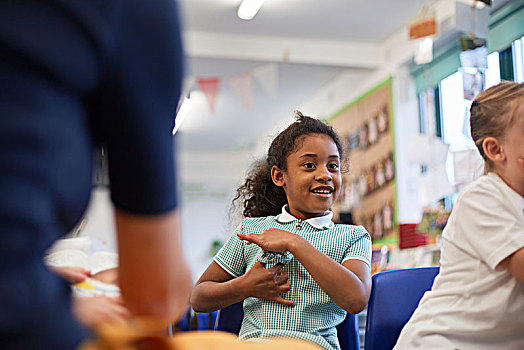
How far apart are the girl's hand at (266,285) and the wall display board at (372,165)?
3.81 meters

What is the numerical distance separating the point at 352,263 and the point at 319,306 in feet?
0.44

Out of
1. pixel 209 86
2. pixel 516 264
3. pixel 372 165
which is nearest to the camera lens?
pixel 516 264

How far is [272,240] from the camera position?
1.46 meters

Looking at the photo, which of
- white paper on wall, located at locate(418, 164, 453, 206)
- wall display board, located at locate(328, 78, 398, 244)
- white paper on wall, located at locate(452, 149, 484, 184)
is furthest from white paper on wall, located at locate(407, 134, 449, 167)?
wall display board, located at locate(328, 78, 398, 244)

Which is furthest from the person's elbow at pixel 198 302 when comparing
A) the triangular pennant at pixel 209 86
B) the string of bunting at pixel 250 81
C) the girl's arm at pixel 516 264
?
the triangular pennant at pixel 209 86

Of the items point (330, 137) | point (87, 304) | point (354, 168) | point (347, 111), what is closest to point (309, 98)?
point (347, 111)

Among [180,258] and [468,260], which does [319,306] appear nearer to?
[468,260]

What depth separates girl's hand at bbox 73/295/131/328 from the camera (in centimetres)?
45

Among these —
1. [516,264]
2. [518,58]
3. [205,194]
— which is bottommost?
[516,264]

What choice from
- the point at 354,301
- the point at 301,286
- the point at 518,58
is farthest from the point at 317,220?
the point at 518,58

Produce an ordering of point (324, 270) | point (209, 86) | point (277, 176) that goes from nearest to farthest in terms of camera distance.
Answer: point (324, 270) < point (277, 176) < point (209, 86)

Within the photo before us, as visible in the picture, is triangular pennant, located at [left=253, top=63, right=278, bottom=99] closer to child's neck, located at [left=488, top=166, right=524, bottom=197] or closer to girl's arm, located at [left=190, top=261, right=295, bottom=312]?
girl's arm, located at [left=190, top=261, right=295, bottom=312]

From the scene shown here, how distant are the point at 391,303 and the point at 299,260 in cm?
29

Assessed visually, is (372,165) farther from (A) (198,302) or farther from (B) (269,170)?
(A) (198,302)
